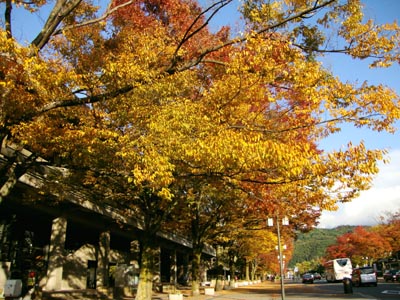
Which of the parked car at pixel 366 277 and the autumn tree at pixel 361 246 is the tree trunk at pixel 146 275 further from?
the autumn tree at pixel 361 246

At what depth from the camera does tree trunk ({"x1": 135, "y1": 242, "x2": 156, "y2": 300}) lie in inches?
571

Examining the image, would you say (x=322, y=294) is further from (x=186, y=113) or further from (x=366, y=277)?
(x=186, y=113)

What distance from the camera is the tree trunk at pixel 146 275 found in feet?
47.5

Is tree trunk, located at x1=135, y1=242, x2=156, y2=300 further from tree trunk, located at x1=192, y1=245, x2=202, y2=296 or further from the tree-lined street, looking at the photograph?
tree trunk, located at x1=192, y1=245, x2=202, y2=296

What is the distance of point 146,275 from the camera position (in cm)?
1482

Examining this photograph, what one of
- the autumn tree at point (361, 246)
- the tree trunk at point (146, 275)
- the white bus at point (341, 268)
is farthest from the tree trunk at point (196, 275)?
the autumn tree at point (361, 246)

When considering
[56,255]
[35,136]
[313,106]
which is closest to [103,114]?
[35,136]

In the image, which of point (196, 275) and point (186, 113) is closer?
point (186, 113)

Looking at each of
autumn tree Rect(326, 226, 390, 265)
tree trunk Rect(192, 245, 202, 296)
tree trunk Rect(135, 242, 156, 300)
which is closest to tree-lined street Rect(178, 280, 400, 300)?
tree trunk Rect(192, 245, 202, 296)

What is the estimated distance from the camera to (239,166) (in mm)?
7562

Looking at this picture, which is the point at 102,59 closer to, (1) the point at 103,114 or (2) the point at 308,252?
(1) the point at 103,114

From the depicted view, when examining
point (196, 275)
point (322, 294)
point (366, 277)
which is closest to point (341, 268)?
point (366, 277)

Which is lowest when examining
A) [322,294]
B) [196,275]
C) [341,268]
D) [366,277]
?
[322,294]

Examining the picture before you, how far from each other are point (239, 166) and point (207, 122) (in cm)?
143
